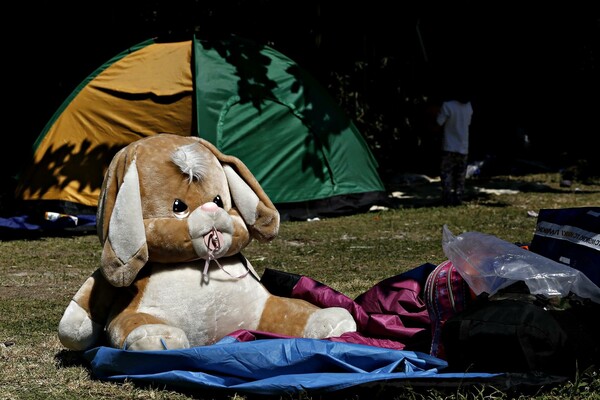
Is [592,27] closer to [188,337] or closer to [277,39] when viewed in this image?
[277,39]

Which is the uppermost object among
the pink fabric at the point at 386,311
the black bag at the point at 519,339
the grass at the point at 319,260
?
→ the black bag at the point at 519,339

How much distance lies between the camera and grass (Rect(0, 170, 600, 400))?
383 centimetres

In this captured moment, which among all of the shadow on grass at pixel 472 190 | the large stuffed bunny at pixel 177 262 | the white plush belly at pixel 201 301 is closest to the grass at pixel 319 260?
the shadow on grass at pixel 472 190

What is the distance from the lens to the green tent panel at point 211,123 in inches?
360

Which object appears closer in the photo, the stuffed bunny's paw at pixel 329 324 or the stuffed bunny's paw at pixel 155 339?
the stuffed bunny's paw at pixel 155 339

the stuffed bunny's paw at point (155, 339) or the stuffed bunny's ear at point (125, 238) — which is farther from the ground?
the stuffed bunny's ear at point (125, 238)

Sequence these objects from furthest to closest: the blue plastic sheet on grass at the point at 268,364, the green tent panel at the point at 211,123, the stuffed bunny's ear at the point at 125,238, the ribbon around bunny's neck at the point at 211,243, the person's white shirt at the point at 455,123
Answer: the person's white shirt at the point at 455,123, the green tent panel at the point at 211,123, the ribbon around bunny's neck at the point at 211,243, the stuffed bunny's ear at the point at 125,238, the blue plastic sheet on grass at the point at 268,364

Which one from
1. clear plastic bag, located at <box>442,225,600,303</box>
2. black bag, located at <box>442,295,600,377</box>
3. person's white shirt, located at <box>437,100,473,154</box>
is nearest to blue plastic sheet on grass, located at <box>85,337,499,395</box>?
black bag, located at <box>442,295,600,377</box>

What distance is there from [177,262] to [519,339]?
1.57 m

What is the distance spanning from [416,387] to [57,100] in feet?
31.3

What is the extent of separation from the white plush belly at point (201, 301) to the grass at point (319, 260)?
1.32ft

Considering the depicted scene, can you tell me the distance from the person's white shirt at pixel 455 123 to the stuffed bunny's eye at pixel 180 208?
640 cm

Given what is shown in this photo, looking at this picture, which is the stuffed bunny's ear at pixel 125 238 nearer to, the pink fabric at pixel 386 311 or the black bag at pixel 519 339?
the pink fabric at pixel 386 311

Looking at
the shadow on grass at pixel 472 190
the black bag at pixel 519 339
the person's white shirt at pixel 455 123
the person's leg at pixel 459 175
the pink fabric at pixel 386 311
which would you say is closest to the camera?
the black bag at pixel 519 339
